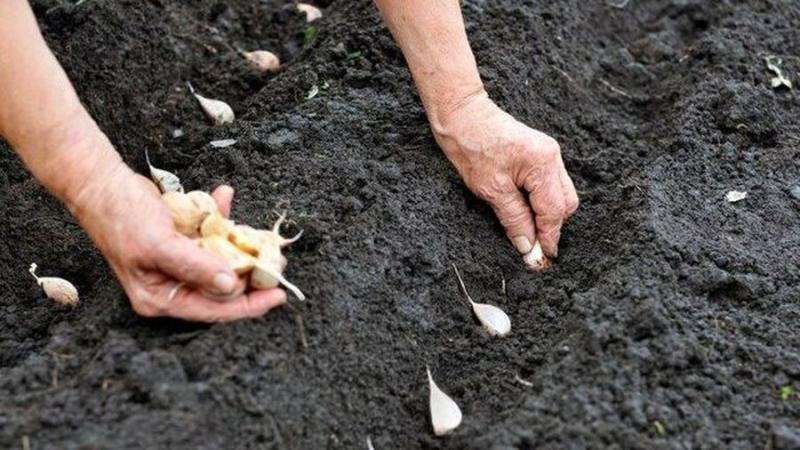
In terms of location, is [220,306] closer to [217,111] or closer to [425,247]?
[425,247]

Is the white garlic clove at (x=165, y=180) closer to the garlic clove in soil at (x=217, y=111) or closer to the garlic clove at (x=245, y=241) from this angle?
the garlic clove in soil at (x=217, y=111)

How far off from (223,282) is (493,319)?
0.70m

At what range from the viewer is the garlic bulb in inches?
88.1

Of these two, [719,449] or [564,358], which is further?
[564,358]

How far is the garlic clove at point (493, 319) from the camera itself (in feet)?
7.34

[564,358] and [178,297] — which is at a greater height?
[178,297]

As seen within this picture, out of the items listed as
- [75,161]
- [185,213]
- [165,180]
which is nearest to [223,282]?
[185,213]

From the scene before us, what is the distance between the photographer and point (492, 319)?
225 centimetres

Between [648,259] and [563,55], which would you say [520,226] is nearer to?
[648,259]

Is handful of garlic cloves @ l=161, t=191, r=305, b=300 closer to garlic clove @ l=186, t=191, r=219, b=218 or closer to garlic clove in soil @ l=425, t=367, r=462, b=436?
garlic clove @ l=186, t=191, r=219, b=218

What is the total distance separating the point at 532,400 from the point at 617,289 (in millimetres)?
348

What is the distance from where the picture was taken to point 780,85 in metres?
2.91

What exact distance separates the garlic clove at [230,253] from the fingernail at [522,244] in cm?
76

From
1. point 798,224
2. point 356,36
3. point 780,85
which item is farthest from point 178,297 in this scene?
point 780,85
